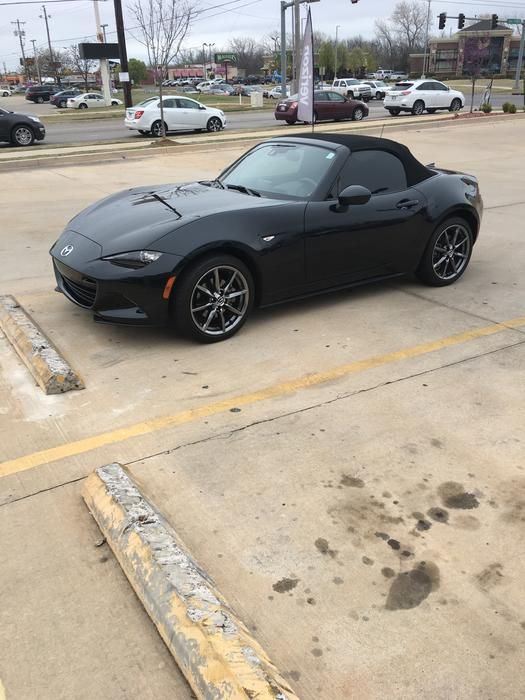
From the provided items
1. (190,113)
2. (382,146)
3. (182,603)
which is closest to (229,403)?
(182,603)

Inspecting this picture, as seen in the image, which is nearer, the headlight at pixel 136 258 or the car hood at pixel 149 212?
the headlight at pixel 136 258

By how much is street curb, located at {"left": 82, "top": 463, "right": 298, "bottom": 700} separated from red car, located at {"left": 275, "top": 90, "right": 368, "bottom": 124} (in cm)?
2591

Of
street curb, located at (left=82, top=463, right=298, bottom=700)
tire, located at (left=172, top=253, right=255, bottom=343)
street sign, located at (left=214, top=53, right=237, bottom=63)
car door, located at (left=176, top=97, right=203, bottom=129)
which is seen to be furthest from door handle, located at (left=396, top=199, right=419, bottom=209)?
street sign, located at (left=214, top=53, right=237, bottom=63)

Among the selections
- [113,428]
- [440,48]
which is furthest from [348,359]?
[440,48]

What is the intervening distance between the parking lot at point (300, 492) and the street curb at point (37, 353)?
4.0 inches

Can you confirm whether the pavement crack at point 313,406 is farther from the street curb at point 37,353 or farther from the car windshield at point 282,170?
the car windshield at point 282,170

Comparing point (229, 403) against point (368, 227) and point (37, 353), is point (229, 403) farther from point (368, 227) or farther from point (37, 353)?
point (368, 227)

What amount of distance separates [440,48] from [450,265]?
12407 cm

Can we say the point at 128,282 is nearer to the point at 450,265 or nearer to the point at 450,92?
the point at 450,265

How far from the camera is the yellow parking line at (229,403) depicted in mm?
3348

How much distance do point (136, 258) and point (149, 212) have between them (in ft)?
2.10

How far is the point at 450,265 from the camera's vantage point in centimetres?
622

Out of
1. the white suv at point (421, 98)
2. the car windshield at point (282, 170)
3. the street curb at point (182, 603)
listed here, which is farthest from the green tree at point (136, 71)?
the street curb at point (182, 603)

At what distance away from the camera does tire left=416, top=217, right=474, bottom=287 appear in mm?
5957
